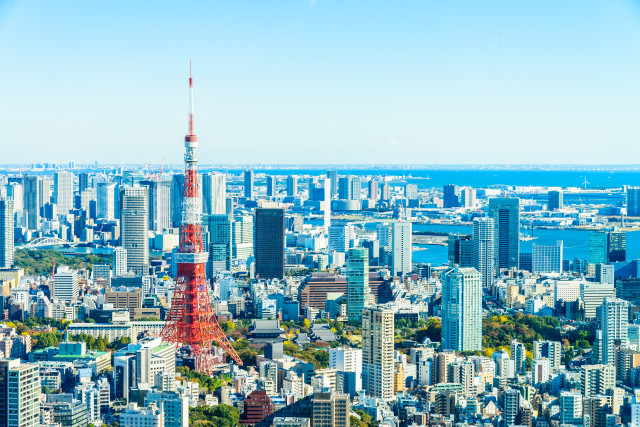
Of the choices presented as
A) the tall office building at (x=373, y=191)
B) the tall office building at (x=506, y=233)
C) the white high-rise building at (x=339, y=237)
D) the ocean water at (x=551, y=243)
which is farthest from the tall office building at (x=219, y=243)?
the tall office building at (x=373, y=191)

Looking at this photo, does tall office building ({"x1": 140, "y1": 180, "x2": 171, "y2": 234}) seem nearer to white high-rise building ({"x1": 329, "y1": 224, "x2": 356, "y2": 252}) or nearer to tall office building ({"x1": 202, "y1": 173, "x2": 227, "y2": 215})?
tall office building ({"x1": 202, "y1": 173, "x2": 227, "y2": 215})

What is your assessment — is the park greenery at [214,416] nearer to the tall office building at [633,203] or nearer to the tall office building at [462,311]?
the tall office building at [462,311]

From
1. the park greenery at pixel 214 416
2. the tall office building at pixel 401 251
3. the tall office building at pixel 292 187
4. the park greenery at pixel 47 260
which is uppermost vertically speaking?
the tall office building at pixel 292 187

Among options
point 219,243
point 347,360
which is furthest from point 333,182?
point 347,360

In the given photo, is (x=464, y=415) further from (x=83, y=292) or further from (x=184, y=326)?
(x=83, y=292)

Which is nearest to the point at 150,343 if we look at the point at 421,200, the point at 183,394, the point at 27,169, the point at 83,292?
the point at 183,394

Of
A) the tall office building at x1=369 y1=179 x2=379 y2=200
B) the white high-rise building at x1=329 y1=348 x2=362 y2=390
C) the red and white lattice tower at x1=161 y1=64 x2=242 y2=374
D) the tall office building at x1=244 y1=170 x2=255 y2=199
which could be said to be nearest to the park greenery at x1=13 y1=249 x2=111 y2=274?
the red and white lattice tower at x1=161 y1=64 x2=242 y2=374
